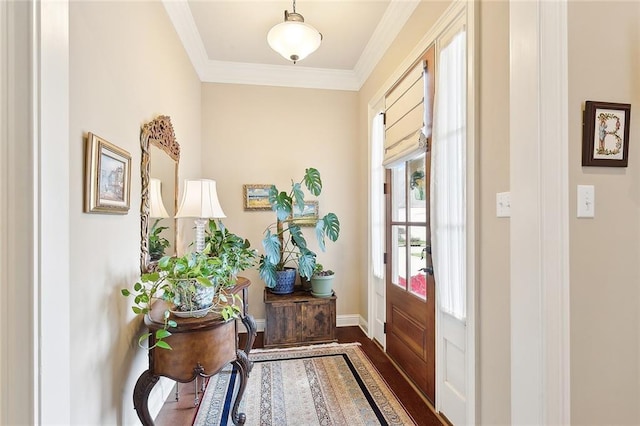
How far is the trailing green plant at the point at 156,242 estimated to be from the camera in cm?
189

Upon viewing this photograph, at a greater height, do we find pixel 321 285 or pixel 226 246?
pixel 226 246

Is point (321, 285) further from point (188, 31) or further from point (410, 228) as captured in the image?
point (188, 31)

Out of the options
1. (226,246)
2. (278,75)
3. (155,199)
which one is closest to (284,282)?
(226,246)

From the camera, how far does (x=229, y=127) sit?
337 centimetres

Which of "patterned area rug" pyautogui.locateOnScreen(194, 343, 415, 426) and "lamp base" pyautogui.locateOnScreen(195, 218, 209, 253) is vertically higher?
"lamp base" pyautogui.locateOnScreen(195, 218, 209, 253)

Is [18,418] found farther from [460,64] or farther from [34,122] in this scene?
[460,64]

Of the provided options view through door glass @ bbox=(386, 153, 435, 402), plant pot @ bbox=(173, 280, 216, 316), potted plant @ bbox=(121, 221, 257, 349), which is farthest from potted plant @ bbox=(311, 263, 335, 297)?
plant pot @ bbox=(173, 280, 216, 316)

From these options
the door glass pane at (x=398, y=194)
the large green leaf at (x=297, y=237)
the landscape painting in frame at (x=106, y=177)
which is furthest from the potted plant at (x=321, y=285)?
the landscape painting in frame at (x=106, y=177)

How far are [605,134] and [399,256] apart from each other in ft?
5.29

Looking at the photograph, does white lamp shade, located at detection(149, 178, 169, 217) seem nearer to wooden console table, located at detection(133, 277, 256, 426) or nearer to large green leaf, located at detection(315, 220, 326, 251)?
wooden console table, located at detection(133, 277, 256, 426)

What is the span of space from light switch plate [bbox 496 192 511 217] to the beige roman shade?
742 millimetres

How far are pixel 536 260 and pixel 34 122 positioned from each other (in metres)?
1.78

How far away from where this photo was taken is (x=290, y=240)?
129 inches

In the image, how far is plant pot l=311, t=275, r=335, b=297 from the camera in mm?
2994
